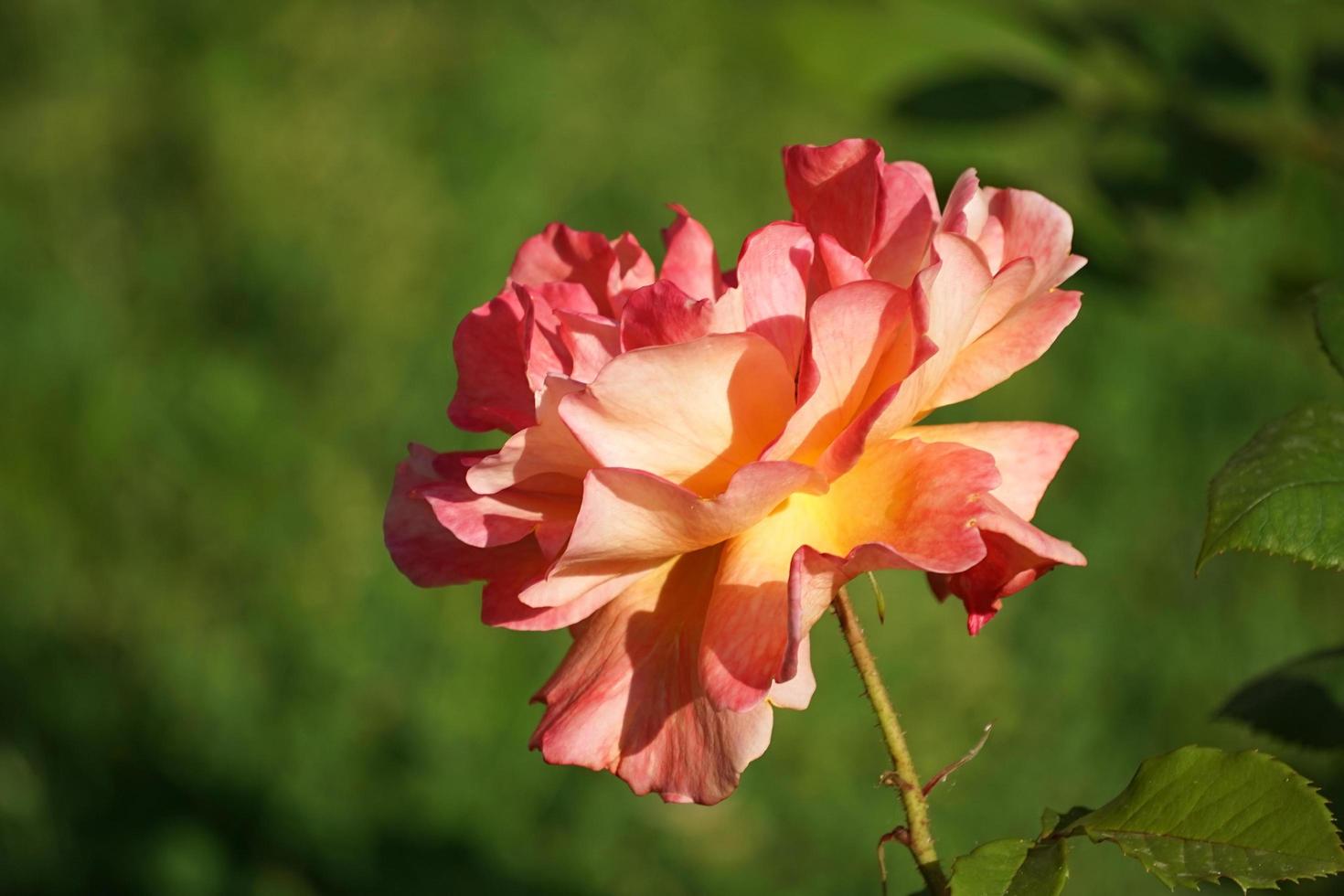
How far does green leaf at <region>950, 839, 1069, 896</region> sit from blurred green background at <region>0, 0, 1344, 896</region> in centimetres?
59

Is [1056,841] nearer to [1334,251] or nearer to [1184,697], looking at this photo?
[1334,251]

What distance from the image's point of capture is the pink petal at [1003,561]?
703 millimetres

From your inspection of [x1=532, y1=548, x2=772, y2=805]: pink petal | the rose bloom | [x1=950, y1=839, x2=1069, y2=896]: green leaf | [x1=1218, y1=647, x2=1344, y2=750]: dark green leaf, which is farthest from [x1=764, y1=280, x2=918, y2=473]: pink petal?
[x1=1218, y1=647, x2=1344, y2=750]: dark green leaf

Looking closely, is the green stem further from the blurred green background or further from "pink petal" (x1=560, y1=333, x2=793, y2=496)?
the blurred green background

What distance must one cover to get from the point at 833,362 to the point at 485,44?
2.70 meters

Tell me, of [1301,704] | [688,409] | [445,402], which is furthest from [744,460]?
[445,402]

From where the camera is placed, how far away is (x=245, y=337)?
8.53 ft

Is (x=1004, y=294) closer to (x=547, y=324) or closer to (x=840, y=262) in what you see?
(x=840, y=262)

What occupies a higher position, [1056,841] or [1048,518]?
[1056,841]

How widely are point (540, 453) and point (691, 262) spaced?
166 millimetres

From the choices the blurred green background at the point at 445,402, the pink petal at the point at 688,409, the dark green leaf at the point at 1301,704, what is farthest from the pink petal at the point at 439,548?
the blurred green background at the point at 445,402

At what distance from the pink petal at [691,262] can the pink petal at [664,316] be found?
0.10 metres

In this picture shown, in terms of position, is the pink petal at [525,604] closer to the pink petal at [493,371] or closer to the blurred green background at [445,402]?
the pink petal at [493,371]

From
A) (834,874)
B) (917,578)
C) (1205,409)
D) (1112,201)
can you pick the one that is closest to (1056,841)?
(1112,201)
